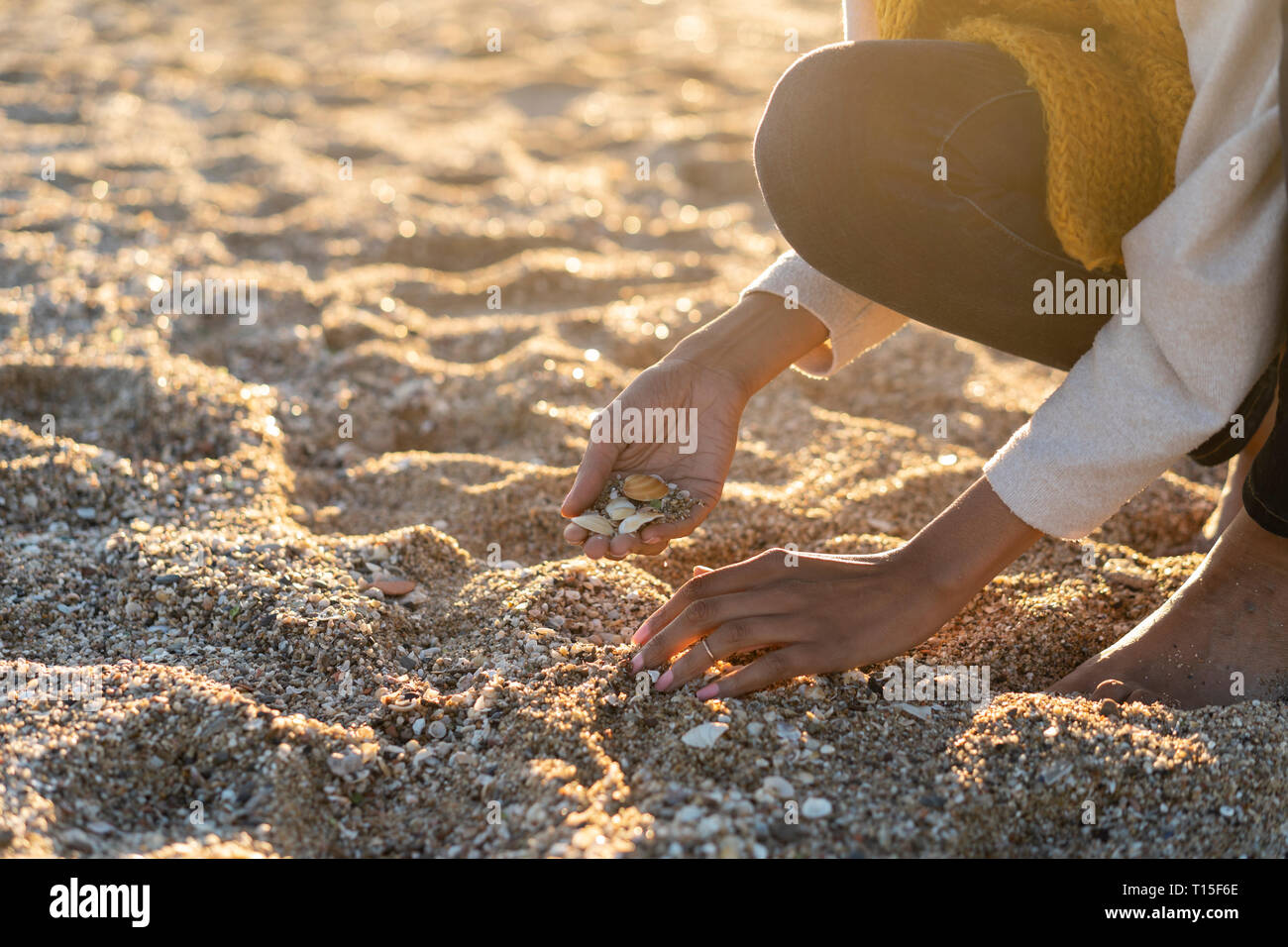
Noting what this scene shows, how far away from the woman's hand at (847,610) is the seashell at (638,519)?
0.44ft

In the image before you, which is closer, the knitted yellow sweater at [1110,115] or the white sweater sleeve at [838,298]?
the knitted yellow sweater at [1110,115]

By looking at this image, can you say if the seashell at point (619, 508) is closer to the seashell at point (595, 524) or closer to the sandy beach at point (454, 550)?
the seashell at point (595, 524)

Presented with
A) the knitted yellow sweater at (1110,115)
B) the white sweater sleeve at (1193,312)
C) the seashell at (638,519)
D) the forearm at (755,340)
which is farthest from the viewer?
the forearm at (755,340)

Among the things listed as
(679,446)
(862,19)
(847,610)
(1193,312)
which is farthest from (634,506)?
(862,19)

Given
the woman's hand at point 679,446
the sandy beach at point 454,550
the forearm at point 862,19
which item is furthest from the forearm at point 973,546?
the forearm at point 862,19

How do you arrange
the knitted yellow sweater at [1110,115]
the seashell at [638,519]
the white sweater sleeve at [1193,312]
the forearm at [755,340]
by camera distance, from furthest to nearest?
the forearm at [755,340]
the seashell at [638,519]
the knitted yellow sweater at [1110,115]
the white sweater sleeve at [1193,312]

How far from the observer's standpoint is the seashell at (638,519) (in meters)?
1.44

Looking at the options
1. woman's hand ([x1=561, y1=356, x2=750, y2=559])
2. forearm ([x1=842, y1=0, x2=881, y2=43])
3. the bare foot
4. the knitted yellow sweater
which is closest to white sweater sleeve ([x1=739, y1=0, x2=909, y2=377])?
forearm ([x1=842, y1=0, x2=881, y2=43])

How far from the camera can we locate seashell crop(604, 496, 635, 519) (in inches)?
58.4

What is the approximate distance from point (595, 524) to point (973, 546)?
0.51 meters

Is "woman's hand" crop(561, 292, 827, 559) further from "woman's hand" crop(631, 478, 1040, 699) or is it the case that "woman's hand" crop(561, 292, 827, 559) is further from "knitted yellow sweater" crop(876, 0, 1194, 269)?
"knitted yellow sweater" crop(876, 0, 1194, 269)

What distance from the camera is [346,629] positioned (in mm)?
1522

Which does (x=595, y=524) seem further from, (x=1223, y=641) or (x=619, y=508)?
(x=1223, y=641)

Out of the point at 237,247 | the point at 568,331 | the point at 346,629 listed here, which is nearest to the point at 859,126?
the point at 346,629
